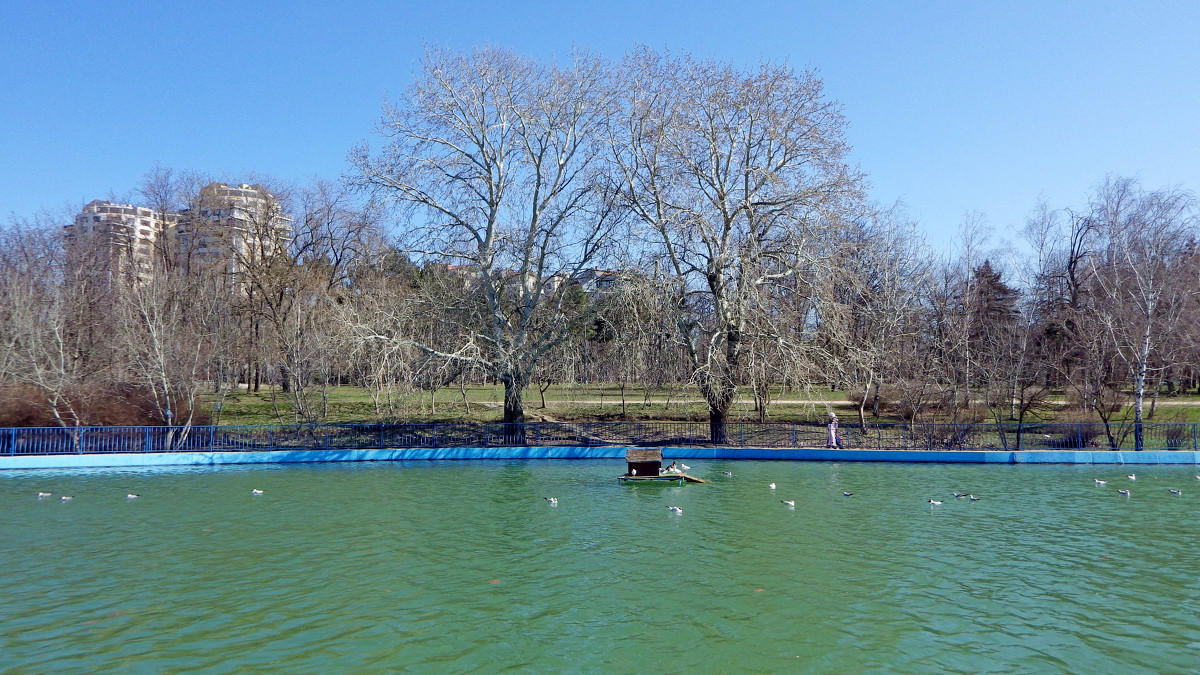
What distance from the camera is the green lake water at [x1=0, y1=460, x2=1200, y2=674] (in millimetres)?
8547

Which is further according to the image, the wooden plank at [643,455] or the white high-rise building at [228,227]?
the white high-rise building at [228,227]

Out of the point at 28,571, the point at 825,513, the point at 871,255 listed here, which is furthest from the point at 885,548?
the point at 871,255

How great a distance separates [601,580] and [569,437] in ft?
58.8

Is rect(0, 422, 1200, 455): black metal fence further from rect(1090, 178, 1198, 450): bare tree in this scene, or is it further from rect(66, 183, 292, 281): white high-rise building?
rect(66, 183, 292, 281): white high-rise building

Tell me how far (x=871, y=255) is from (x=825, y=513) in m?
16.1

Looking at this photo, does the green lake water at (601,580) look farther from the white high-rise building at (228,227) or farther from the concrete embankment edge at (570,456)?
the white high-rise building at (228,227)

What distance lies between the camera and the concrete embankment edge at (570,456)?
963 inches

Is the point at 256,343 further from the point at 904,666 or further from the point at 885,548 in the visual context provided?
the point at 904,666

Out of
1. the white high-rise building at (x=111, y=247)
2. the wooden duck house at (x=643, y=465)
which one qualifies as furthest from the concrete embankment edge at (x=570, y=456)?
the white high-rise building at (x=111, y=247)

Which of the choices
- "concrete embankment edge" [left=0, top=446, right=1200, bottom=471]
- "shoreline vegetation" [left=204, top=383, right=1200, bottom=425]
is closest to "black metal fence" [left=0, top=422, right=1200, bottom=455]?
"concrete embankment edge" [left=0, top=446, right=1200, bottom=471]

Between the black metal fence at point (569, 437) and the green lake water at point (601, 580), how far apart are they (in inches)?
229

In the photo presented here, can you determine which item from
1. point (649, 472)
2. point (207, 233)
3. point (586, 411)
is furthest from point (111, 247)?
point (649, 472)

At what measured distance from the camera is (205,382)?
33281 mm

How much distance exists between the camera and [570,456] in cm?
2731
